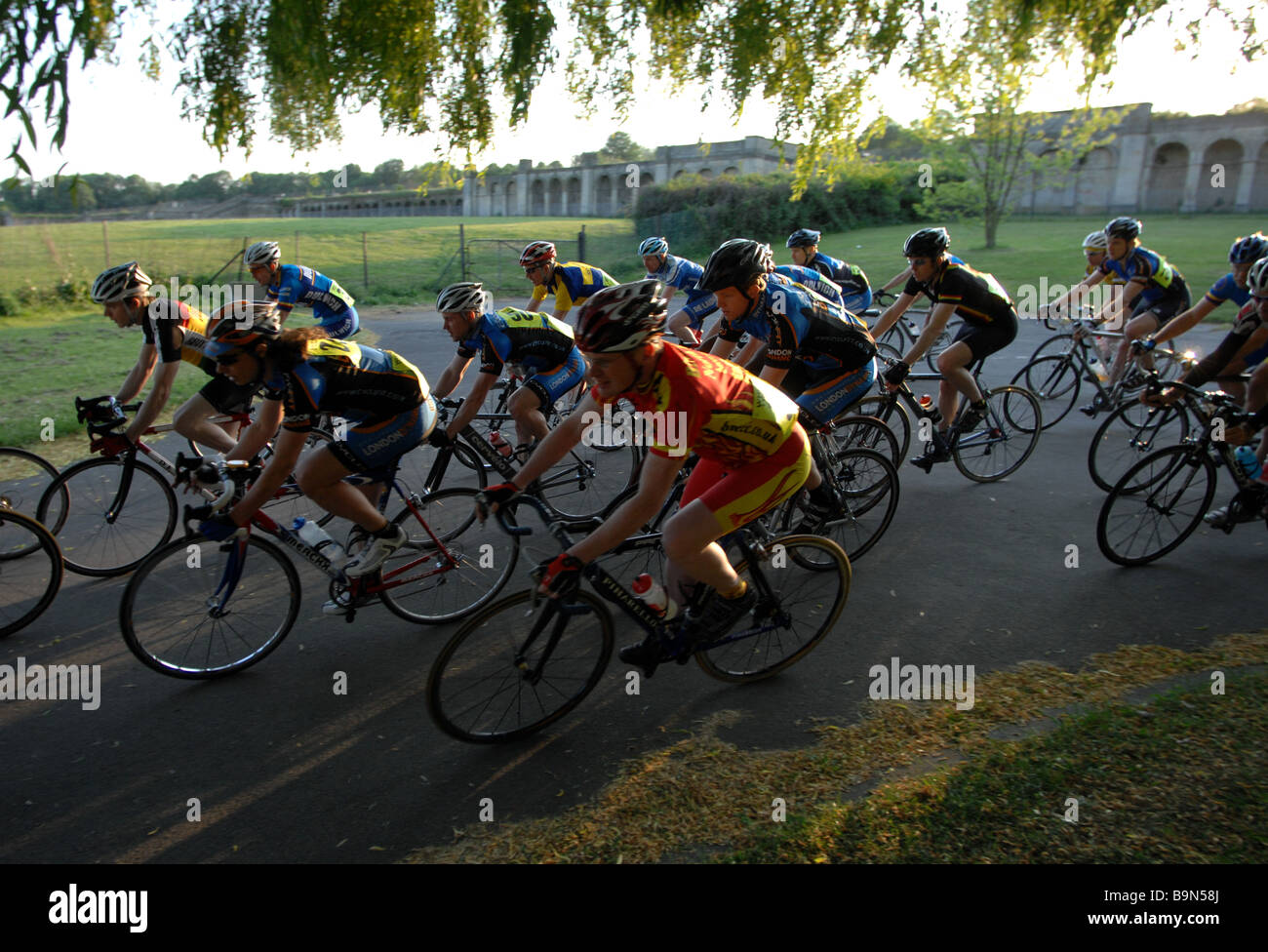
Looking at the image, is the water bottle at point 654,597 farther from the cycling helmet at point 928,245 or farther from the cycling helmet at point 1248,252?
the cycling helmet at point 1248,252

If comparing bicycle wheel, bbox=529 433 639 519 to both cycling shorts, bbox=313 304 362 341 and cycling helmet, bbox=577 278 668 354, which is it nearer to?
cycling shorts, bbox=313 304 362 341

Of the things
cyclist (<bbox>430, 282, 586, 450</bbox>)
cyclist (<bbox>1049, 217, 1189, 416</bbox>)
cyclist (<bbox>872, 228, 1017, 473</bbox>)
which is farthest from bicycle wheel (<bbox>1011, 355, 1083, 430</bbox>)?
cyclist (<bbox>430, 282, 586, 450</bbox>)

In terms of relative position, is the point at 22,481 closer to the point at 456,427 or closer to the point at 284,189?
the point at 456,427

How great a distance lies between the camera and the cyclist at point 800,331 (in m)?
5.41

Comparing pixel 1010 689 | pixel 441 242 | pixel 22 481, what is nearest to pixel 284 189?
pixel 441 242

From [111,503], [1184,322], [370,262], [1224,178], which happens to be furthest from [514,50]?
[1224,178]

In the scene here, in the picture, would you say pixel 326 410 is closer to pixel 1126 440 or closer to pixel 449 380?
pixel 449 380

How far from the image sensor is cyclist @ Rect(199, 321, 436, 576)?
13.5ft

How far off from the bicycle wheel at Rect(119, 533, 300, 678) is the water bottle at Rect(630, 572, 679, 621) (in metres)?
2.09

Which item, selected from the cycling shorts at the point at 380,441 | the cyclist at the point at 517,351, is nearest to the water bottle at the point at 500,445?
the cyclist at the point at 517,351

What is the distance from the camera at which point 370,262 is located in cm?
3294

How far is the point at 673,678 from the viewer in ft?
14.3

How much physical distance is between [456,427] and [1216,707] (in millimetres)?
4638

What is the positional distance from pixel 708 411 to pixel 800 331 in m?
2.29
